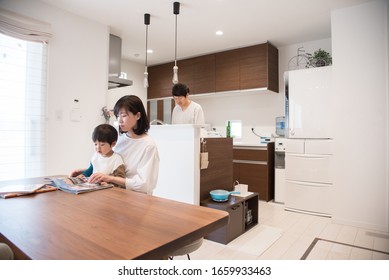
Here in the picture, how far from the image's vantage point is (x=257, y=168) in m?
3.76

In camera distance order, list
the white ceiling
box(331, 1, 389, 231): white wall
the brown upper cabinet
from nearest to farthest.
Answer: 1. box(331, 1, 389, 231): white wall
2. the white ceiling
3. the brown upper cabinet

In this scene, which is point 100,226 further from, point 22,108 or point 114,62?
point 114,62

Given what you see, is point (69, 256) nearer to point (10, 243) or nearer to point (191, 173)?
point (10, 243)

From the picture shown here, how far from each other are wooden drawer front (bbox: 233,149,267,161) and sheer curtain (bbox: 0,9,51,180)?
A: 8.66 feet

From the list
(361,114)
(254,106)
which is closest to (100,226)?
(361,114)

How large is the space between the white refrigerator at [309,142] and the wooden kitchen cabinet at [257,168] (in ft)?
1.16

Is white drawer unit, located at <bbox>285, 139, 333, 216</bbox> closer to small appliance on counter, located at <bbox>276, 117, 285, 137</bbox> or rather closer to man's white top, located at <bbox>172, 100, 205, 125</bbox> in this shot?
small appliance on counter, located at <bbox>276, 117, 285, 137</bbox>

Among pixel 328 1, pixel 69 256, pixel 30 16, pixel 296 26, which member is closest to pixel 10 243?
pixel 69 256

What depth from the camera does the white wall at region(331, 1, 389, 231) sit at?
2605 millimetres

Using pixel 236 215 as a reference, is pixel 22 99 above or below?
above

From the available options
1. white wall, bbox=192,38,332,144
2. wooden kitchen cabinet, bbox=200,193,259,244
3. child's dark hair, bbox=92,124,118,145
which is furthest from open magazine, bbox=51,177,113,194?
white wall, bbox=192,38,332,144

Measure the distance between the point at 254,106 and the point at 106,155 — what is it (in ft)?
11.1

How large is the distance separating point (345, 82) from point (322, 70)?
0.42 meters
